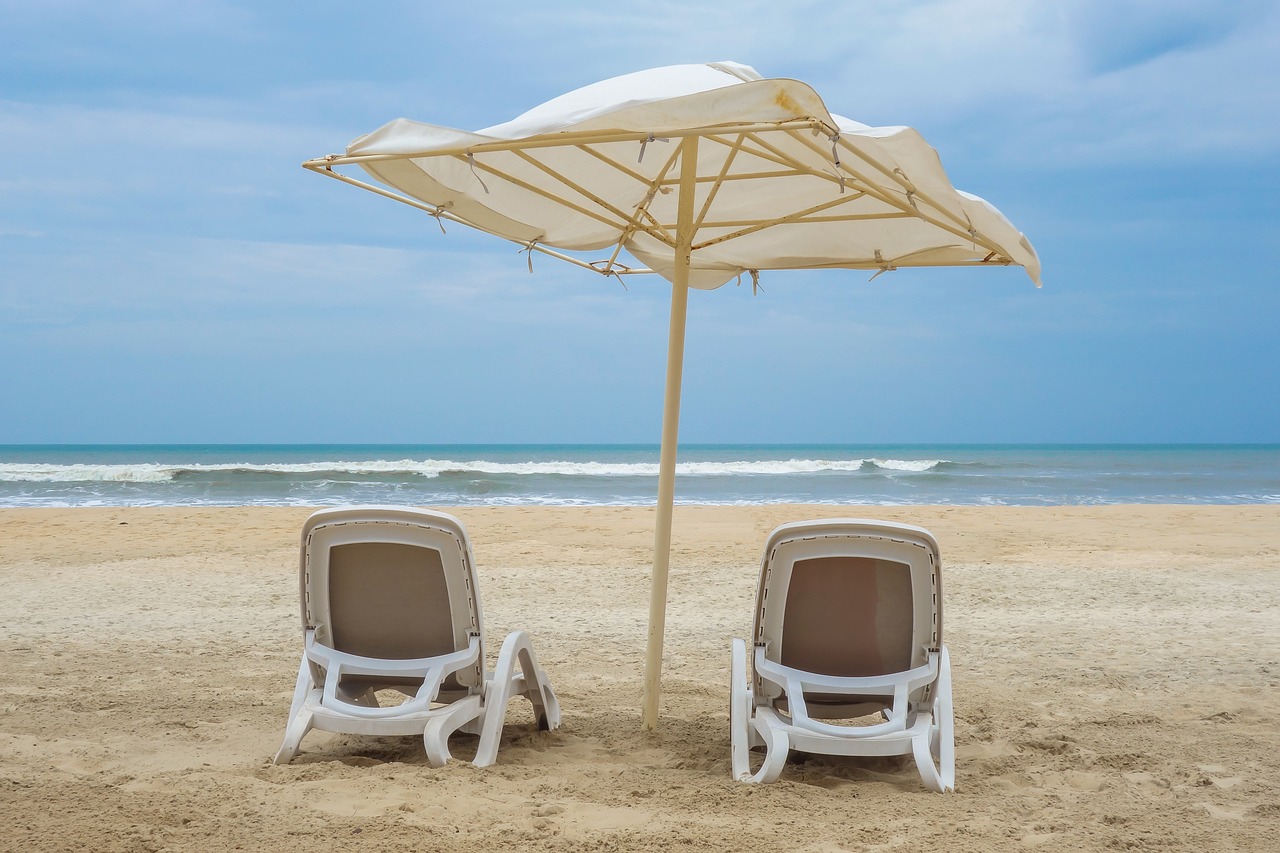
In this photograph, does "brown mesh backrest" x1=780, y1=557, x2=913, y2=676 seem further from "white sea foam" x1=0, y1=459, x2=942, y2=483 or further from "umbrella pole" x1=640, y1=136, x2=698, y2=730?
"white sea foam" x1=0, y1=459, x2=942, y2=483

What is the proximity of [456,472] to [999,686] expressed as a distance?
24681 mm

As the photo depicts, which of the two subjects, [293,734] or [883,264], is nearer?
[293,734]

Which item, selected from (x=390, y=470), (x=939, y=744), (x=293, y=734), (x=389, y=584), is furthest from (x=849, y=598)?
(x=390, y=470)

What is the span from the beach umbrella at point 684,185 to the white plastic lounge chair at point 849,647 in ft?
1.76

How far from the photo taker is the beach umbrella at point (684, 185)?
2771 mm

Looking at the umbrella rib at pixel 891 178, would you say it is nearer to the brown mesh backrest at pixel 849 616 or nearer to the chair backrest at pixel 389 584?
the brown mesh backrest at pixel 849 616

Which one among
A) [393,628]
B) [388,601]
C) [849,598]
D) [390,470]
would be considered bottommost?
[390,470]

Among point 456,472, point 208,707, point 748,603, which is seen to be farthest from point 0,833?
point 456,472

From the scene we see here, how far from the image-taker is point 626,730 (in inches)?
160

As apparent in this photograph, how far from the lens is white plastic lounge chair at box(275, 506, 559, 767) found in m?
3.34

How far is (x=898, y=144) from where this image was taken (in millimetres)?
3078

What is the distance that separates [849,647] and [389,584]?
168cm

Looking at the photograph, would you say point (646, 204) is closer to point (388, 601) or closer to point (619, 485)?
point (388, 601)

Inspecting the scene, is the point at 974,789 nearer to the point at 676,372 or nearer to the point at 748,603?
the point at 676,372
